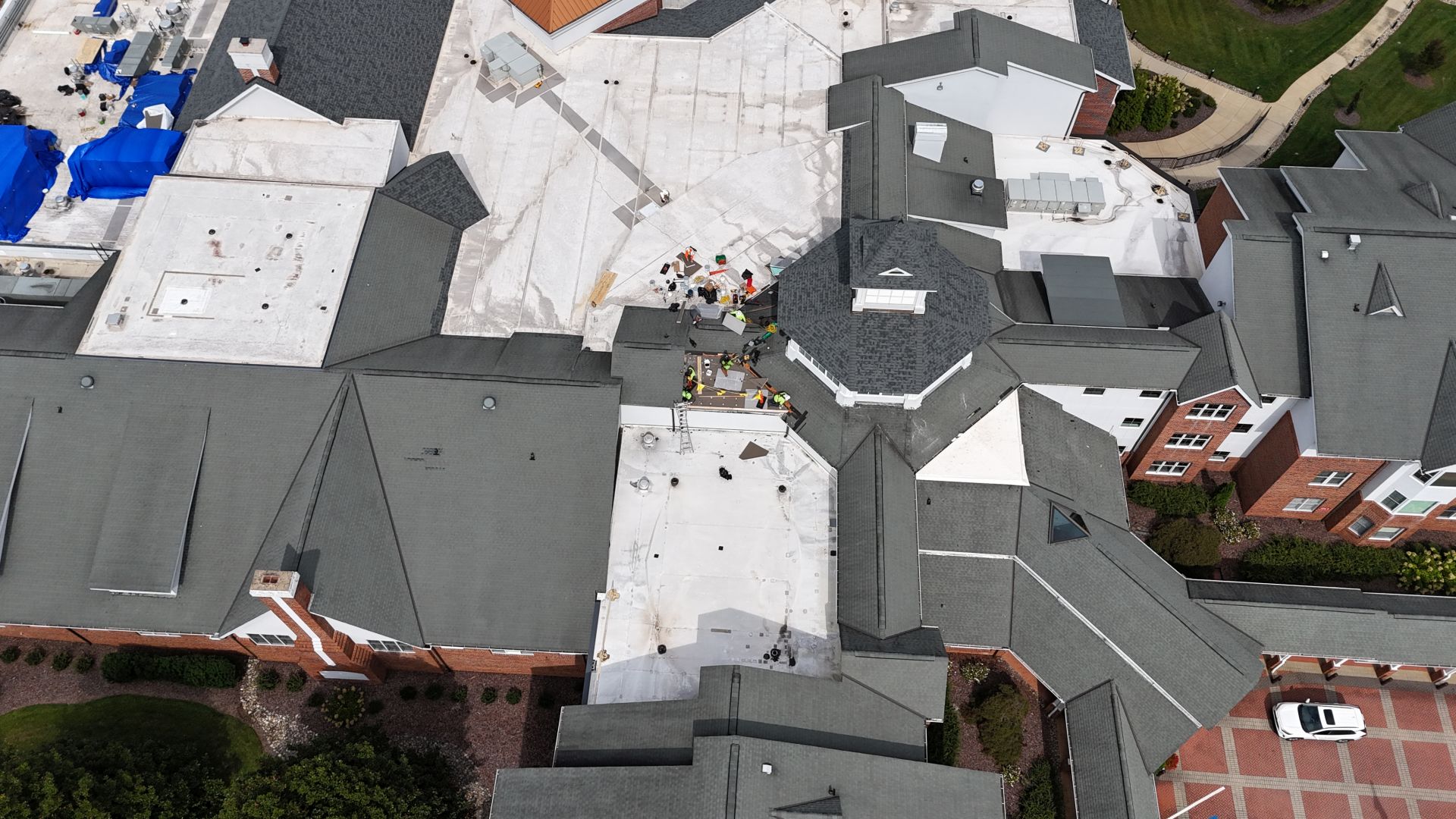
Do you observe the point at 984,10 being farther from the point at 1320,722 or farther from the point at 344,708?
the point at 344,708

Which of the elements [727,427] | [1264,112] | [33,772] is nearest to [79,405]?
[33,772]

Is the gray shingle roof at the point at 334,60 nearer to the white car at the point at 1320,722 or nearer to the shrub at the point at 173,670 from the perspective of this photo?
the shrub at the point at 173,670

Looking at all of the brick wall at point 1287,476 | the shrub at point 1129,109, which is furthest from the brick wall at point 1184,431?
the shrub at point 1129,109

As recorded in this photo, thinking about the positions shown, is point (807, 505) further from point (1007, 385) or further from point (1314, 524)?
point (1314, 524)

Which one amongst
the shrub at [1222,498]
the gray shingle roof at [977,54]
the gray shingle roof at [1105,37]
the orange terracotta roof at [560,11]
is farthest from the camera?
the orange terracotta roof at [560,11]

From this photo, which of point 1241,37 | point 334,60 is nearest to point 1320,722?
point 1241,37
